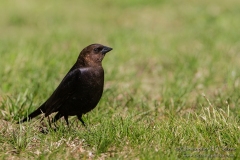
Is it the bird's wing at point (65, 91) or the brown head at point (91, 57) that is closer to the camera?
the bird's wing at point (65, 91)

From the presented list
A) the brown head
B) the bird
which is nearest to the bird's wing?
the bird

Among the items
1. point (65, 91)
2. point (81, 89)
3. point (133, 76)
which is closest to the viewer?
point (81, 89)

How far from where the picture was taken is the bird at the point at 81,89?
4887mm

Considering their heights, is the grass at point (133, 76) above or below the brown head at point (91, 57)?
below

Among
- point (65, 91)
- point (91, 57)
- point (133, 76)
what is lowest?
point (133, 76)

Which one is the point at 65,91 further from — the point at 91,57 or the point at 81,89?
the point at 91,57

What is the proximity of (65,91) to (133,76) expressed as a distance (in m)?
2.65

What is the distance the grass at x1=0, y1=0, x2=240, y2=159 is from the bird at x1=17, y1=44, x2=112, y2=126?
0.52 ft

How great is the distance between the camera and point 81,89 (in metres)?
4.90

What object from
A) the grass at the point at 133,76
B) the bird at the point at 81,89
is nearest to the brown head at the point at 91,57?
the bird at the point at 81,89

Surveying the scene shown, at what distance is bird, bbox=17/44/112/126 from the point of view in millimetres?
4887

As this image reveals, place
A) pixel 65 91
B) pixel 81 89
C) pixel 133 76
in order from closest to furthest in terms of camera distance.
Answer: pixel 81 89
pixel 65 91
pixel 133 76

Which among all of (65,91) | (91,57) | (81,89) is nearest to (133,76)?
(91,57)

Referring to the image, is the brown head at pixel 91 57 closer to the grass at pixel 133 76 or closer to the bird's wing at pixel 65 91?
the bird's wing at pixel 65 91
